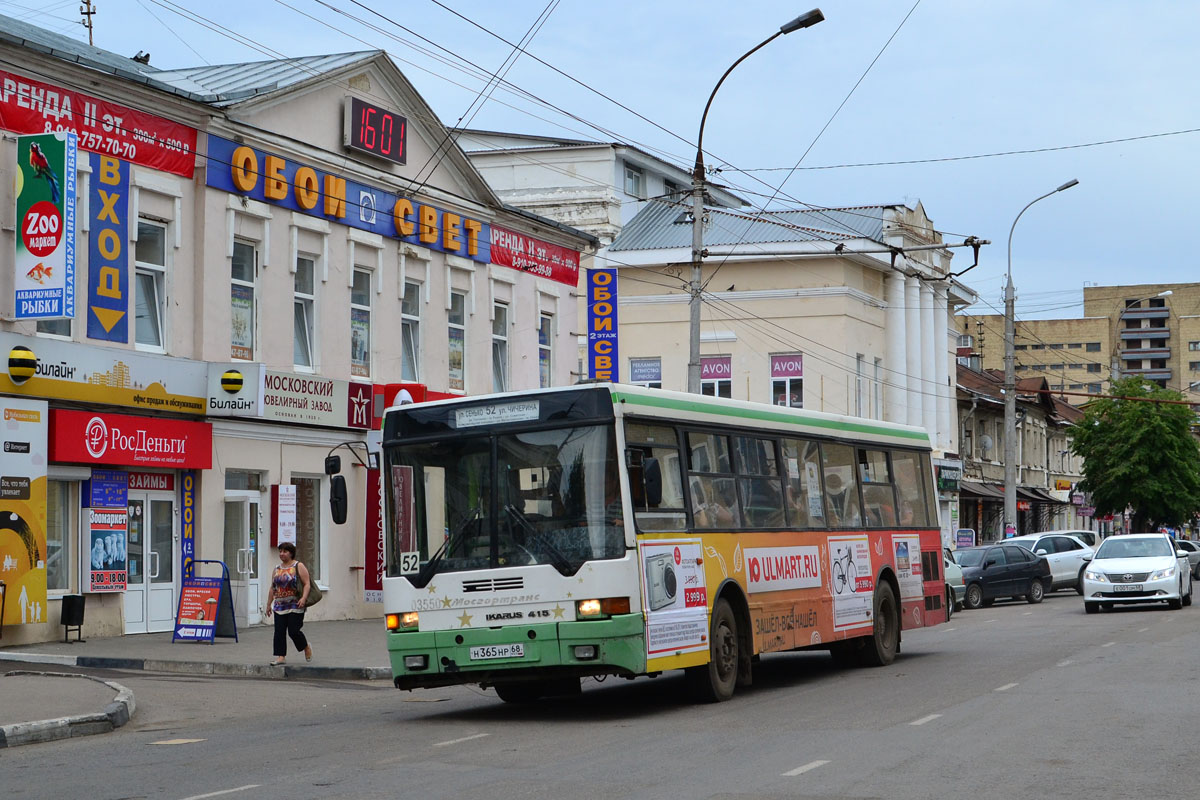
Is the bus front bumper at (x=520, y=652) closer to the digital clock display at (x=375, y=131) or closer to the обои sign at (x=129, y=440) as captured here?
the обои sign at (x=129, y=440)

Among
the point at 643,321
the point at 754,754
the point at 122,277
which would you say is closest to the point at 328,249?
the point at 122,277

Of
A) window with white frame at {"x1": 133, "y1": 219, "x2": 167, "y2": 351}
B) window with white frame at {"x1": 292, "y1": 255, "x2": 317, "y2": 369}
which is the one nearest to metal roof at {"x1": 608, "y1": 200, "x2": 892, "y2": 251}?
window with white frame at {"x1": 292, "y1": 255, "x2": 317, "y2": 369}

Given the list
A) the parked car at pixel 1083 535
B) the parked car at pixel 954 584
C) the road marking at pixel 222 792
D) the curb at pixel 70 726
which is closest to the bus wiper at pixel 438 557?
the curb at pixel 70 726

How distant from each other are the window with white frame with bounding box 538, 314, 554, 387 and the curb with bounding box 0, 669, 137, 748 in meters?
21.7

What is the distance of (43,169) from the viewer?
21.6 meters

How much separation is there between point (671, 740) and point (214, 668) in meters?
9.21

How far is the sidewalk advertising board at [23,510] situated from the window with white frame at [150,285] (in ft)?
9.41

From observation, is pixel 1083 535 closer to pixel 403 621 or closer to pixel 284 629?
pixel 284 629

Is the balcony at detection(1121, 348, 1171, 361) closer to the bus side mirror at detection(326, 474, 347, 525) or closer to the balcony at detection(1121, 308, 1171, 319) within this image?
the balcony at detection(1121, 308, 1171, 319)

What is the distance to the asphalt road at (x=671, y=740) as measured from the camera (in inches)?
391

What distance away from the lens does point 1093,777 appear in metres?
10.0

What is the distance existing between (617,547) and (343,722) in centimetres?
319

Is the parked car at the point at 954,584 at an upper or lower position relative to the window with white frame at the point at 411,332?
lower

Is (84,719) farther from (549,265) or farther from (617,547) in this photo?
(549,265)
